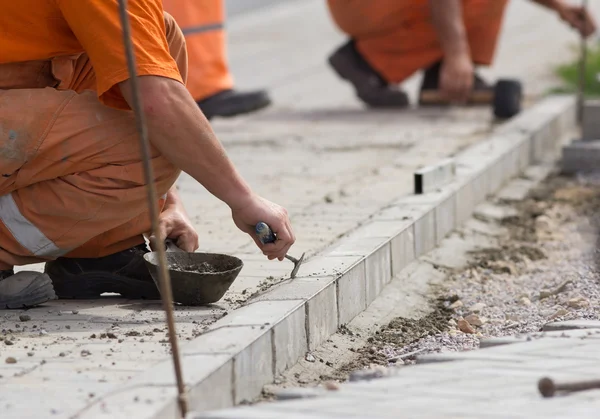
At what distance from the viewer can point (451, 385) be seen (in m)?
2.95

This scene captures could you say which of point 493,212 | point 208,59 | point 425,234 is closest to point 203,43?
point 208,59

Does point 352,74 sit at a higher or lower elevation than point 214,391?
higher

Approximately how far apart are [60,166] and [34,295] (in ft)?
1.41

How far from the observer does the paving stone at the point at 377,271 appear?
4.31m

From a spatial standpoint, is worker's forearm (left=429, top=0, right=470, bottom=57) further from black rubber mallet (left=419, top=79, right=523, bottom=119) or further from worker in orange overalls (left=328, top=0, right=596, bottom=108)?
black rubber mallet (left=419, top=79, right=523, bottom=119)

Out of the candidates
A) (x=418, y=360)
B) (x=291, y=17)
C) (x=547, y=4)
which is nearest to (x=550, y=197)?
(x=547, y=4)

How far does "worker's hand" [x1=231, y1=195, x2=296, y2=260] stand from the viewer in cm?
358

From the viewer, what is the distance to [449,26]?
7.91 m

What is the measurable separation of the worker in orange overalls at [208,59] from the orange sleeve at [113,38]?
3629 mm

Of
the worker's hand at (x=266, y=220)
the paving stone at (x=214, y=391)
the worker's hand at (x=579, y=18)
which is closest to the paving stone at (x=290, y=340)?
the worker's hand at (x=266, y=220)

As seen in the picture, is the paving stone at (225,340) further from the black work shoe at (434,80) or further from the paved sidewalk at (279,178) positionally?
the black work shoe at (434,80)

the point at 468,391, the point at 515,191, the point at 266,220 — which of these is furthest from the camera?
the point at 515,191

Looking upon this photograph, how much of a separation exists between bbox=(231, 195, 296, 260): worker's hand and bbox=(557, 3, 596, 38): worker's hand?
5.26m

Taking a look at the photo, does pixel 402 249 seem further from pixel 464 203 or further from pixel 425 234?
pixel 464 203
